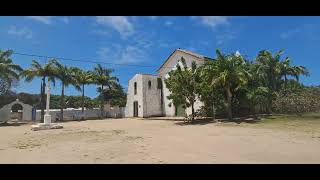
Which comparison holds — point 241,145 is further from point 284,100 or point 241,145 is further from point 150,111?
point 150,111

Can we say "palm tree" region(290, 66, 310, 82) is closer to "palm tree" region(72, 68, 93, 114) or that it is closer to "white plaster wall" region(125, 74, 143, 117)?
"white plaster wall" region(125, 74, 143, 117)

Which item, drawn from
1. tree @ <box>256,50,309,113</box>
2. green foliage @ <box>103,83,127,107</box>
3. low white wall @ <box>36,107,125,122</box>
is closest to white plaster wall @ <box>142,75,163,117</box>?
low white wall @ <box>36,107,125,122</box>

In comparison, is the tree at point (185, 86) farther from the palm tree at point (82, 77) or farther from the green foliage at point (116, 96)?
the green foliage at point (116, 96)

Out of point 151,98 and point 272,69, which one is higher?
point 272,69

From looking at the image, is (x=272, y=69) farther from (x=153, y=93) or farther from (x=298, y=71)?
(x=153, y=93)

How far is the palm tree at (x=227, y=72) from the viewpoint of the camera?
78.9 feet

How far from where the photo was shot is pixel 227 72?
78.9 feet

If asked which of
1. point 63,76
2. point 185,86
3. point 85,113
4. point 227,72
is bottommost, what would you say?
point 85,113

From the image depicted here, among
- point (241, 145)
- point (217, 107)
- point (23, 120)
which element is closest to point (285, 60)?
point (217, 107)

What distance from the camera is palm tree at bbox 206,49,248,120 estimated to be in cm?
2406

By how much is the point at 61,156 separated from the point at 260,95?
24.9 metres

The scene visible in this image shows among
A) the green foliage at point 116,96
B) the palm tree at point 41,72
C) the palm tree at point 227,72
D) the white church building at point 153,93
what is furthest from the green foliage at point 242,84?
the green foliage at point 116,96

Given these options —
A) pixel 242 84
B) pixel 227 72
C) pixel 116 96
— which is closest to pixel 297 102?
pixel 242 84

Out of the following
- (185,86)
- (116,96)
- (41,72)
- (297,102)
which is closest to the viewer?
(185,86)
